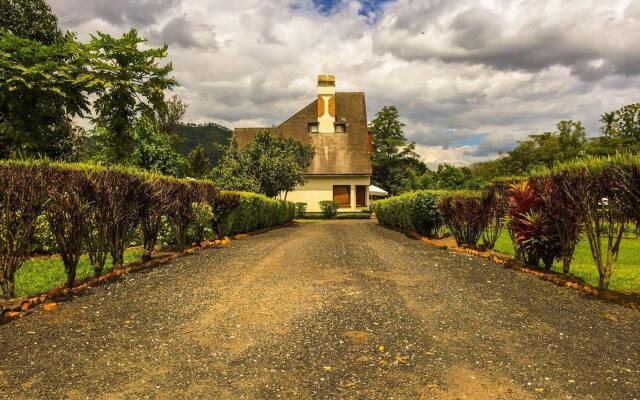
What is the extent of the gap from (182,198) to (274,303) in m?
6.61

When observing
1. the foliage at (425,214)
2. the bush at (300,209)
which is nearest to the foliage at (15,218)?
the foliage at (425,214)

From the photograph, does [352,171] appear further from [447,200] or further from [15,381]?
[15,381]

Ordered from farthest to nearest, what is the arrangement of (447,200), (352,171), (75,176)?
(352,171), (447,200), (75,176)

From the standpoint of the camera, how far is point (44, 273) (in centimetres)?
884

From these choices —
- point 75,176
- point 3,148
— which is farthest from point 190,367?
point 3,148

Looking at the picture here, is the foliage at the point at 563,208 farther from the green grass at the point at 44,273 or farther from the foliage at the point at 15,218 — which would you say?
the green grass at the point at 44,273

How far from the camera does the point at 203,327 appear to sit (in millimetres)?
4992

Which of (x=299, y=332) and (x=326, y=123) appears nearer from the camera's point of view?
(x=299, y=332)

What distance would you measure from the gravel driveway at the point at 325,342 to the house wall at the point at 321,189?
111 ft

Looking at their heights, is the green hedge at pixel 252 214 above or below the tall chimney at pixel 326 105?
below

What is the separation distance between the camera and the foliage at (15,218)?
19.1ft

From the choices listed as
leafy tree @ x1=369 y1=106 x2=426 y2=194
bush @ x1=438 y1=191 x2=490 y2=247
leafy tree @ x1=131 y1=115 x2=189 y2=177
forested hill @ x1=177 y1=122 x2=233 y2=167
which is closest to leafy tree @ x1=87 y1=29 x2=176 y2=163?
leafy tree @ x1=131 y1=115 x2=189 y2=177

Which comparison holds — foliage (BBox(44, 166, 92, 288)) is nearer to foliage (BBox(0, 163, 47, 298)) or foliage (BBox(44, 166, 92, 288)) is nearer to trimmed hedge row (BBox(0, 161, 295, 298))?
trimmed hedge row (BBox(0, 161, 295, 298))

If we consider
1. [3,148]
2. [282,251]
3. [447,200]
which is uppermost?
[3,148]
